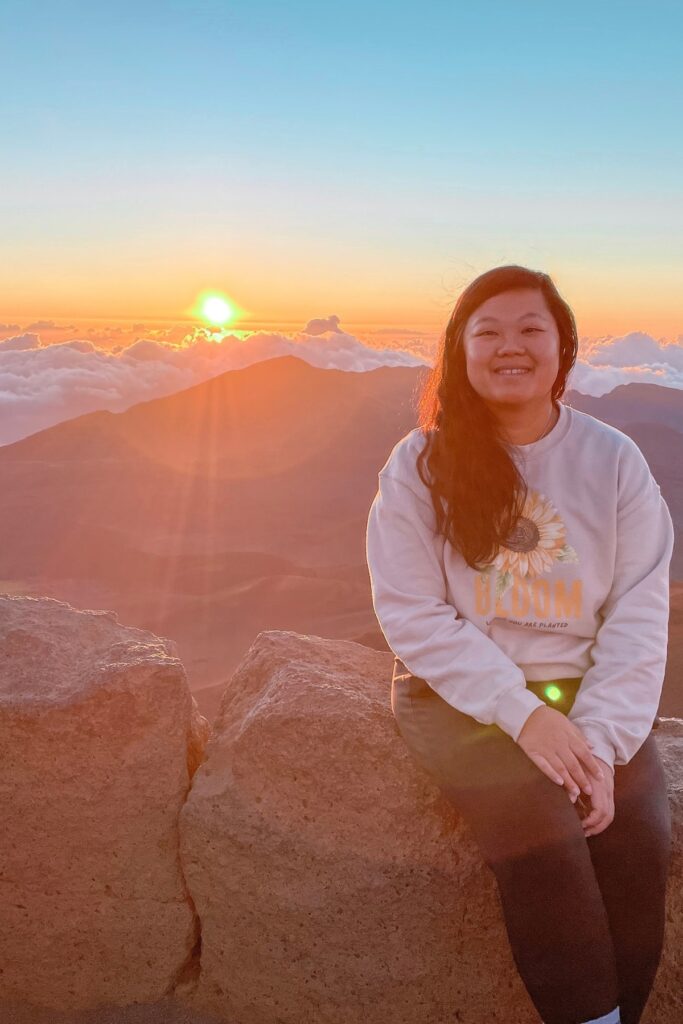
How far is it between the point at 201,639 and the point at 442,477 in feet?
32.6

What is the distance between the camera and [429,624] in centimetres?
220

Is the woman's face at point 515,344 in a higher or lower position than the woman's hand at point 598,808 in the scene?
higher

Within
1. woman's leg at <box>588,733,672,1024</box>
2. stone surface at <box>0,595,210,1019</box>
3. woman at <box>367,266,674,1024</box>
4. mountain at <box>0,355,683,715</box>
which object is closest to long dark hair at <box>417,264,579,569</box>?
woman at <box>367,266,674,1024</box>

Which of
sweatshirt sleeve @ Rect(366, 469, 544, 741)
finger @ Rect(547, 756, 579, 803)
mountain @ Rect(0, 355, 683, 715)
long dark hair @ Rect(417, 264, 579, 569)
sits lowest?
mountain @ Rect(0, 355, 683, 715)

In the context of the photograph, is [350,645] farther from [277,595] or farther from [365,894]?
[277,595]

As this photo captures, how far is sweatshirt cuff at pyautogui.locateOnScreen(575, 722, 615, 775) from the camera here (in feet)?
6.59

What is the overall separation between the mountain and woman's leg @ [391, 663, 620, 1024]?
4.16ft

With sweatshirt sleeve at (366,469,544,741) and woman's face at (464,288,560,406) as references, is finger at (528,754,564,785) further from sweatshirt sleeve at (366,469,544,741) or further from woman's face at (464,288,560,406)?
woman's face at (464,288,560,406)

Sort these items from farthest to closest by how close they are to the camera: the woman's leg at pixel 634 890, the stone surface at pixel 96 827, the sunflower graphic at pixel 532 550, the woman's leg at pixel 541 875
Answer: the stone surface at pixel 96 827 → the sunflower graphic at pixel 532 550 → the woman's leg at pixel 634 890 → the woman's leg at pixel 541 875

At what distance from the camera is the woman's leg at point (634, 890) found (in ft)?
6.41

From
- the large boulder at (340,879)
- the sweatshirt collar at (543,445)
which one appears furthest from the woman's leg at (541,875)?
the sweatshirt collar at (543,445)

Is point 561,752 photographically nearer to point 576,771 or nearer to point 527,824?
point 576,771

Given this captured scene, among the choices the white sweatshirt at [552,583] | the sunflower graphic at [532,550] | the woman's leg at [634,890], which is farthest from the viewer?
the sunflower graphic at [532,550]

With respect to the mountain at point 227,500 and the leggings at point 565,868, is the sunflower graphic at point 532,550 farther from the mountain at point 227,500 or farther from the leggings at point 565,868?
the mountain at point 227,500
